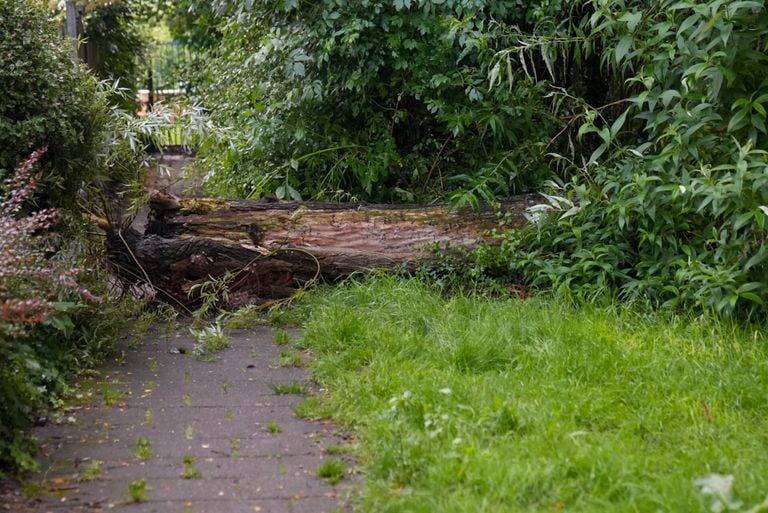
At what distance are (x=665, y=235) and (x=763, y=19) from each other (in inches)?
57.9

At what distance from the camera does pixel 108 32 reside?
46.7 feet

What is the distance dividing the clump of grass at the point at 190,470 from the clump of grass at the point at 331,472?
0.52 metres

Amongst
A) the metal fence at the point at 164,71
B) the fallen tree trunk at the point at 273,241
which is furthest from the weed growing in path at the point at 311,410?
the metal fence at the point at 164,71

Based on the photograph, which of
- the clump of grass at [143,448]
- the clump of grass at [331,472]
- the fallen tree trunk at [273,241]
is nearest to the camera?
the clump of grass at [331,472]

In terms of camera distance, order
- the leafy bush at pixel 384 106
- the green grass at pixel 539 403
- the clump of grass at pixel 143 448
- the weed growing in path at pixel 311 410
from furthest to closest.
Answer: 1. the leafy bush at pixel 384 106
2. the weed growing in path at pixel 311 410
3. the clump of grass at pixel 143 448
4. the green grass at pixel 539 403

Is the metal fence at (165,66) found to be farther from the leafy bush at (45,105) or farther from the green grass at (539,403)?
the green grass at (539,403)

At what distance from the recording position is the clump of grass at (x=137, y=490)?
3404 millimetres

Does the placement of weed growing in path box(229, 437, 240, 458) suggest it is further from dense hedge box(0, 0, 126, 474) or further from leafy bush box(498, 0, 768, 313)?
leafy bush box(498, 0, 768, 313)

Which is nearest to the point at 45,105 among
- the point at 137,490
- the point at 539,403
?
the point at 137,490

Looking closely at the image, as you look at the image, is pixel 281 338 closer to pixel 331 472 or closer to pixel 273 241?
pixel 273 241

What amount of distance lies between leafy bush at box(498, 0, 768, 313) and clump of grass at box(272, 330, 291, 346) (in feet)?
5.83

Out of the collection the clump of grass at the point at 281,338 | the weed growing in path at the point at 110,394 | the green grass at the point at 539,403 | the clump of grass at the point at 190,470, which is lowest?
the clump of grass at the point at 281,338

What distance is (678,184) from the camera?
5297 mm

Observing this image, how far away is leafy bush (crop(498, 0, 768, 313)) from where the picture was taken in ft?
16.4
